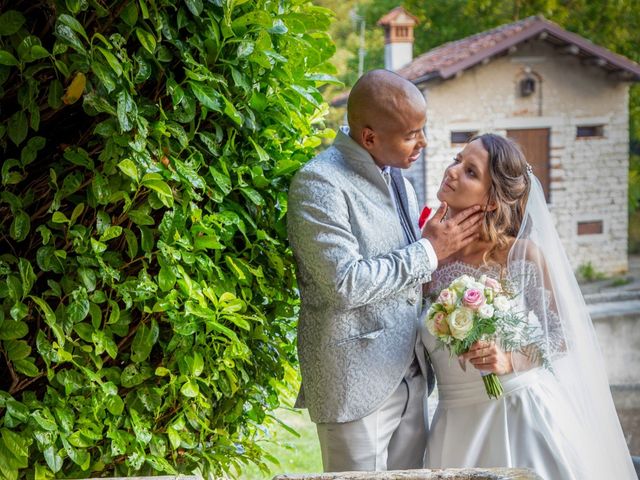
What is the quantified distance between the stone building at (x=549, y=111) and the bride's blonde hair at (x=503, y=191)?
16.8 meters

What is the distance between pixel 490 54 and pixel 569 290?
56.8 ft

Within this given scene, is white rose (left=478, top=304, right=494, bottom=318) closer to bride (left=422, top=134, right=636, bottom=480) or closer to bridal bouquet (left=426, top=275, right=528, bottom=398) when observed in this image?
bridal bouquet (left=426, top=275, right=528, bottom=398)

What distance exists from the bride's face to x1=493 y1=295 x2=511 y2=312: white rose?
0.36 m

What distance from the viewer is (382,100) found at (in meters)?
2.80

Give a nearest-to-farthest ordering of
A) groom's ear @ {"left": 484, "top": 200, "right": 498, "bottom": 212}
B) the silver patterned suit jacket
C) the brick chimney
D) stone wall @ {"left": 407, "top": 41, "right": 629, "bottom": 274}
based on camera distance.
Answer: the silver patterned suit jacket, groom's ear @ {"left": 484, "top": 200, "right": 498, "bottom": 212}, stone wall @ {"left": 407, "top": 41, "right": 629, "bottom": 274}, the brick chimney

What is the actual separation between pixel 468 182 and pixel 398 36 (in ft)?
64.7

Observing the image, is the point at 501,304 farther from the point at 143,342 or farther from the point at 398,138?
the point at 143,342

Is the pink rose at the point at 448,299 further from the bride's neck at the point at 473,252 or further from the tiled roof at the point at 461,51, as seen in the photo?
the tiled roof at the point at 461,51

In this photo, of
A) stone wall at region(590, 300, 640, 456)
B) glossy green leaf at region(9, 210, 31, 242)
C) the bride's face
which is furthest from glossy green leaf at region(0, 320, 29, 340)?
stone wall at region(590, 300, 640, 456)

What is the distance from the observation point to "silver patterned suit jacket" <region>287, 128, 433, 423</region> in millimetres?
2689

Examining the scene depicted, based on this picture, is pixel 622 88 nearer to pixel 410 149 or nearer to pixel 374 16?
pixel 374 16

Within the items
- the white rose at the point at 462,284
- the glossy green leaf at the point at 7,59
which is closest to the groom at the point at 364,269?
the white rose at the point at 462,284

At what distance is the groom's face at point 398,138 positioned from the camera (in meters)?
2.80

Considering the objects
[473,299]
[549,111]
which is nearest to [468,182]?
[473,299]
